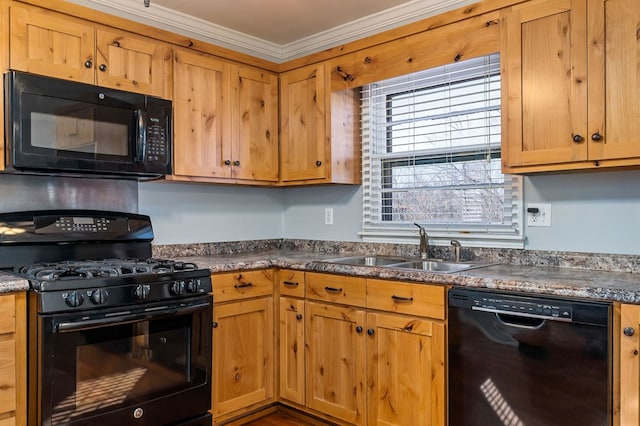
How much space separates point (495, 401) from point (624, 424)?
440 mm

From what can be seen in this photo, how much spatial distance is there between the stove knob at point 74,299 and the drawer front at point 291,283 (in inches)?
44.6

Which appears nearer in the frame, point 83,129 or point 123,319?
point 123,319

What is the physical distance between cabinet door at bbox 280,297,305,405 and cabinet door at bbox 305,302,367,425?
5 cm

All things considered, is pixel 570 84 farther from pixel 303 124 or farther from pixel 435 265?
pixel 303 124

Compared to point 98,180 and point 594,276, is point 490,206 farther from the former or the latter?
point 98,180

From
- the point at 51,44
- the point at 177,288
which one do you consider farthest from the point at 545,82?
the point at 51,44

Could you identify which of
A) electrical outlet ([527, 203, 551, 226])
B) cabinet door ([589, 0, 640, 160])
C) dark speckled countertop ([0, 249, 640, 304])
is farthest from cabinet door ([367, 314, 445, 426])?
cabinet door ([589, 0, 640, 160])

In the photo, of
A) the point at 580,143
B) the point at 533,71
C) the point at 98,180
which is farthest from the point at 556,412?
the point at 98,180

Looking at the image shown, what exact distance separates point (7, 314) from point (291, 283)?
53.8 inches

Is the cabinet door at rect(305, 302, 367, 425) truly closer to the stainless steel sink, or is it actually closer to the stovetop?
the stainless steel sink

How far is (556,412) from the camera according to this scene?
1.78m

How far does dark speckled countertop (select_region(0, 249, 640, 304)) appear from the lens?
1740mm

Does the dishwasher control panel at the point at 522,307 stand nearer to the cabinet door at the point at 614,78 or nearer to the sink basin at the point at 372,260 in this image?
the cabinet door at the point at 614,78

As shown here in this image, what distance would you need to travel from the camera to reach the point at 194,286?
2301 mm
